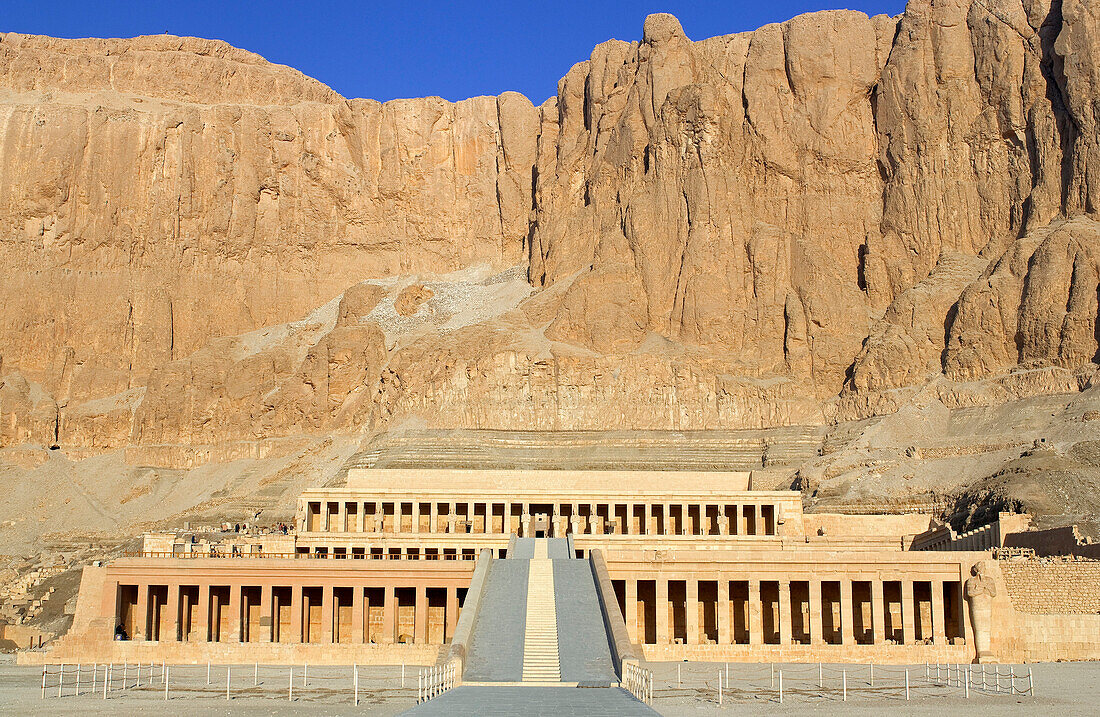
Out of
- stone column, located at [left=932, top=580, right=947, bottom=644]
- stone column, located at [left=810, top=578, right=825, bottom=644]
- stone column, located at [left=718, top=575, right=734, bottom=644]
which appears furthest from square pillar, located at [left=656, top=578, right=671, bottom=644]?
stone column, located at [left=932, top=580, right=947, bottom=644]

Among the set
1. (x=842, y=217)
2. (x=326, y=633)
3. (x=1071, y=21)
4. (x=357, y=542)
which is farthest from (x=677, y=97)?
(x=326, y=633)

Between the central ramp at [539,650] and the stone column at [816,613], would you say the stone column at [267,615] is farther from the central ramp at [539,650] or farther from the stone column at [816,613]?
the stone column at [816,613]

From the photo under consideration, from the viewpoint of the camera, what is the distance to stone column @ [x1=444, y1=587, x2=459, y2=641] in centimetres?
5697

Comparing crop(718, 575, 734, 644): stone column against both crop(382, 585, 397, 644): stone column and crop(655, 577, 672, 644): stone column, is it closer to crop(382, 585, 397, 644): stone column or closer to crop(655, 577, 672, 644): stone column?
crop(655, 577, 672, 644): stone column

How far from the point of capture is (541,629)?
1859 inches

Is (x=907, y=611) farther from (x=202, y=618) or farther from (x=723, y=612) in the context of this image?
(x=202, y=618)

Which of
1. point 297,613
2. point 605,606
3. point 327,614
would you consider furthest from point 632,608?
point 297,613

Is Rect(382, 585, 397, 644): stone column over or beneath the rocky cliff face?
beneath

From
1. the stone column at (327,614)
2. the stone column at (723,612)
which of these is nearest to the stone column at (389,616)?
the stone column at (327,614)

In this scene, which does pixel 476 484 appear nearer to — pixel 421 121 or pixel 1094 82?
pixel 1094 82

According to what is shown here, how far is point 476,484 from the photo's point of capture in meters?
89.4

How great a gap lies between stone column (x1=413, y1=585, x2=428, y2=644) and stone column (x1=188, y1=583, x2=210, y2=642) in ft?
26.6

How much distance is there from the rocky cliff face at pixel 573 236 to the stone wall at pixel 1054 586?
173 feet

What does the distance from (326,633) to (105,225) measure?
109 metres
